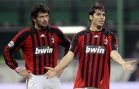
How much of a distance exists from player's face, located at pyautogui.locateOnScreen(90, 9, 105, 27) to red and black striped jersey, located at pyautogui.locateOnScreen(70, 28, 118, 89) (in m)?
0.14

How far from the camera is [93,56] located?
22.5ft

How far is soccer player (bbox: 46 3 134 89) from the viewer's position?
685cm

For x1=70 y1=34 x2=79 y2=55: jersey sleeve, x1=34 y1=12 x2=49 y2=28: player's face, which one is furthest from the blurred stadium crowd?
x1=70 y1=34 x2=79 y2=55: jersey sleeve

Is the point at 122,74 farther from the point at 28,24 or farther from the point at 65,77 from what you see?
the point at 28,24

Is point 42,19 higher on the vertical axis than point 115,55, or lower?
higher

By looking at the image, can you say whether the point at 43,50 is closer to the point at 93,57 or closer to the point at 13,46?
the point at 13,46

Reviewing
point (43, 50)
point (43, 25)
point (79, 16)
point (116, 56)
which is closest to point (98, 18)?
point (116, 56)

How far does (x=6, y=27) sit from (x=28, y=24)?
18.7 inches

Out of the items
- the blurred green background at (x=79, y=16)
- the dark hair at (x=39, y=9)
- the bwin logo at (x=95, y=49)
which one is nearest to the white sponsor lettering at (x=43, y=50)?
the dark hair at (x=39, y=9)

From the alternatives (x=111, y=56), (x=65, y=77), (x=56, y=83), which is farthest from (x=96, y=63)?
(x=65, y=77)

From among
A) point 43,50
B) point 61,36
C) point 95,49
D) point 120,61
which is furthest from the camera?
point 61,36

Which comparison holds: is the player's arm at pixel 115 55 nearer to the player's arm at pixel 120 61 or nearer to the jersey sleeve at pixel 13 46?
the player's arm at pixel 120 61

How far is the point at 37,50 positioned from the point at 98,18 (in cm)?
104

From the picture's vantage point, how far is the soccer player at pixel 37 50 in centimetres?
749
